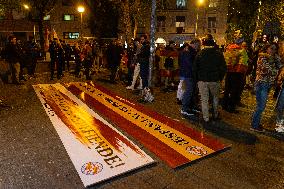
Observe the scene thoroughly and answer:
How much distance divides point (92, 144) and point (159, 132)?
167 centimetres

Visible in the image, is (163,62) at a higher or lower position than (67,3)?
lower

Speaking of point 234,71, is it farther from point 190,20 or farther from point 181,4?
point 181,4

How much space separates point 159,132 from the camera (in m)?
7.08

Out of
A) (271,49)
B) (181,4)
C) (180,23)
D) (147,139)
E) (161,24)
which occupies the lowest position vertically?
(147,139)

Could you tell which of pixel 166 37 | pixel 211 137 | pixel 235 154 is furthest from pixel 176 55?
pixel 166 37

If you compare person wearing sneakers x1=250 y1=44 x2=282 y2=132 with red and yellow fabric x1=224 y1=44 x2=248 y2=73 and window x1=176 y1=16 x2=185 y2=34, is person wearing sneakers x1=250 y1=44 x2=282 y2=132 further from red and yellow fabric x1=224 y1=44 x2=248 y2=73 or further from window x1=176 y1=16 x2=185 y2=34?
window x1=176 y1=16 x2=185 y2=34

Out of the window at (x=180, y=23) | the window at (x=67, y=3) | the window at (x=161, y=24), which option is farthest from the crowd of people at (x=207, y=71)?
the window at (x=161, y=24)

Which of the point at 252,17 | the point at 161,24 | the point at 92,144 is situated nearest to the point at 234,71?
the point at 92,144

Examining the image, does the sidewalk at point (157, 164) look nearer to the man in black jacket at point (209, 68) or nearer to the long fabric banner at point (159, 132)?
the long fabric banner at point (159, 132)

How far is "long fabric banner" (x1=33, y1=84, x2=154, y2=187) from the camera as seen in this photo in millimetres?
5086

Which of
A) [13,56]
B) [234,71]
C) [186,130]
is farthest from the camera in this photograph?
[13,56]

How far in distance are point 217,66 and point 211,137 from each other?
1865 mm

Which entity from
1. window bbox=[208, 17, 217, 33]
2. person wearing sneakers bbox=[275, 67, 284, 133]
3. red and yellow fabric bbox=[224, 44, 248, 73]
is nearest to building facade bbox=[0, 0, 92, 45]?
window bbox=[208, 17, 217, 33]

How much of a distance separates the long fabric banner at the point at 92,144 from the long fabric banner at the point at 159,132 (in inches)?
14.0
